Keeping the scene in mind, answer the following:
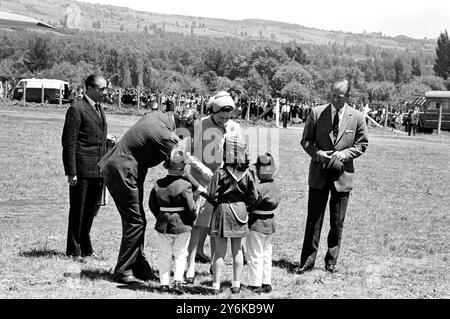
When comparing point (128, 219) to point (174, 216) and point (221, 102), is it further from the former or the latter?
point (221, 102)

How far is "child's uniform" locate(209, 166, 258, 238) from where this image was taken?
7.50 meters

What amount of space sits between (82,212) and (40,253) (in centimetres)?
78

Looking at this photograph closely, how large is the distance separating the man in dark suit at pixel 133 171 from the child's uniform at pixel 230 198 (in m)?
0.20

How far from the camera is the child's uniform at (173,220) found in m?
7.47

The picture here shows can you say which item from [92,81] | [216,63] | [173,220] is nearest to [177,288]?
[173,220]

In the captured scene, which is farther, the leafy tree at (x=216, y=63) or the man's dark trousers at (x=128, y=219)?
the leafy tree at (x=216, y=63)

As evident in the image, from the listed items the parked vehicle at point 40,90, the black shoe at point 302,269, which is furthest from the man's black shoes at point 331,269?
the parked vehicle at point 40,90

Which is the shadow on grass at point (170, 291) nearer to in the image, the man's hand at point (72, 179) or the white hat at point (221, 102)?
the man's hand at point (72, 179)

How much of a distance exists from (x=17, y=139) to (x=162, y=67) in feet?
532

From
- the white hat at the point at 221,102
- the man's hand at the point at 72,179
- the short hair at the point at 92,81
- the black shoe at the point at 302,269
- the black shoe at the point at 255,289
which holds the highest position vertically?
the short hair at the point at 92,81

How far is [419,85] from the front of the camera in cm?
13225

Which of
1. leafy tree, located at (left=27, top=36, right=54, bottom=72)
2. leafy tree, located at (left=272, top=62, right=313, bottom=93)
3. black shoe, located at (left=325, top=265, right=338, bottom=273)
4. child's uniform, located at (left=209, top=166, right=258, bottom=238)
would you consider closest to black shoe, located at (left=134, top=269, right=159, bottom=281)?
child's uniform, located at (left=209, top=166, right=258, bottom=238)

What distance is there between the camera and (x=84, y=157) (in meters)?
8.91
